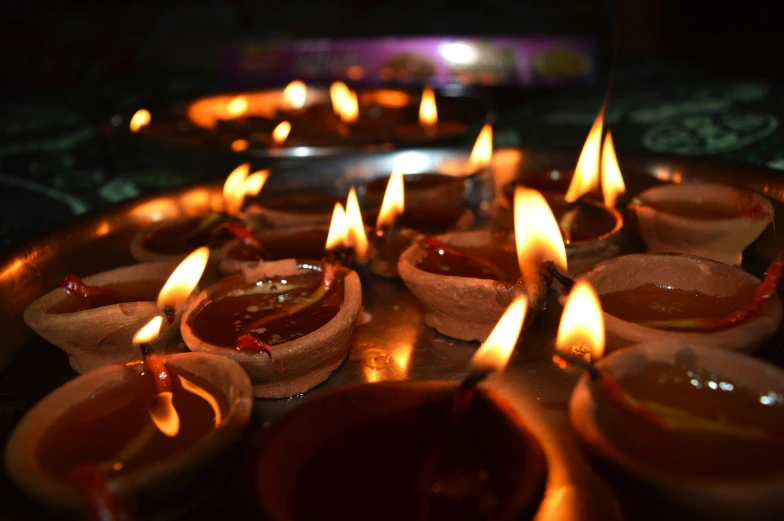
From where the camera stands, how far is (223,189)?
10.2ft

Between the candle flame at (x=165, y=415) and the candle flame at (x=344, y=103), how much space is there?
2.76m

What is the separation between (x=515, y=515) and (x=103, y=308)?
4.45 feet

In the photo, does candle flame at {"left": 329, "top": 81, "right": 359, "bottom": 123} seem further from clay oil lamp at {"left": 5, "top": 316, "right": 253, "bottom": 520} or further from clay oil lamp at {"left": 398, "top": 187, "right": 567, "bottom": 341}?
clay oil lamp at {"left": 5, "top": 316, "right": 253, "bottom": 520}

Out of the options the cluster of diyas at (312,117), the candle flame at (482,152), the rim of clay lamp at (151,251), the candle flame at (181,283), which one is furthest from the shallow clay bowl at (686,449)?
the cluster of diyas at (312,117)

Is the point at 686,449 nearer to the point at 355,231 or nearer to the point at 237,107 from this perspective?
the point at 355,231

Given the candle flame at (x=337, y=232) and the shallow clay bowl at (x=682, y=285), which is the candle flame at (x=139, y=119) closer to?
the candle flame at (x=337, y=232)

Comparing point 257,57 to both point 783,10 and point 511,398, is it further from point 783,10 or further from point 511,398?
point 783,10

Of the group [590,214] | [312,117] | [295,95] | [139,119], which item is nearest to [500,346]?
[590,214]

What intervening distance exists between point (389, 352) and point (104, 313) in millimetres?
871

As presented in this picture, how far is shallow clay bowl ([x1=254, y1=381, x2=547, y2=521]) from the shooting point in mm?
1299

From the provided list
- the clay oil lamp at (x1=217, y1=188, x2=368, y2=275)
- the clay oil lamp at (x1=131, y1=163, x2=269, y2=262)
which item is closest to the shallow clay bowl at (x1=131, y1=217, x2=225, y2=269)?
the clay oil lamp at (x1=131, y1=163, x2=269, y2=262)

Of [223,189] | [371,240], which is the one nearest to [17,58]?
[223,189]

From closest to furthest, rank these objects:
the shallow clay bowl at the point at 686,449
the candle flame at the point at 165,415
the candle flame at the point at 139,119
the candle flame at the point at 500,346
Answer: the shallow clay bowl at the point at 686,449, the candle flame at the point at 500,346, the candle flame at the point at 165,415, the candle flame at the point at 139,119

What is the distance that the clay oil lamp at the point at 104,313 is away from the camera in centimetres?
195
